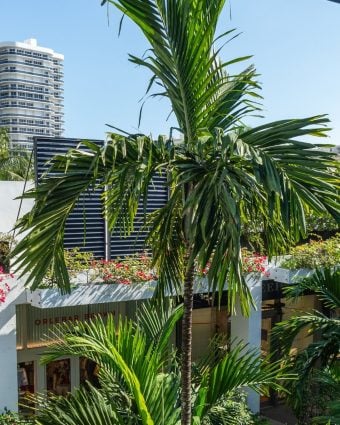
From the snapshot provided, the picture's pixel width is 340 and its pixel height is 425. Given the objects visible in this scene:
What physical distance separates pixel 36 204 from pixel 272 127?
1386 millimetres

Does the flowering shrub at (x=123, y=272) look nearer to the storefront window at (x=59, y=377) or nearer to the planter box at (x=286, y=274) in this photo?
the planter box at (x=286, y=274)

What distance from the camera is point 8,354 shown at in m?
6.45

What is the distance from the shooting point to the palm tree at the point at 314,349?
5.54 m

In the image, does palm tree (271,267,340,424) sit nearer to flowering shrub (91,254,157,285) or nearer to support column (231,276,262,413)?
support column (231,276,262,413)

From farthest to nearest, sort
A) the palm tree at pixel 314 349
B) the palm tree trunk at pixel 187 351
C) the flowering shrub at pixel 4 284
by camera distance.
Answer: the flowering shrub at pixel 4 284
the palm tree at pixel 314 349
the palm tree trunk at pixel 187 351

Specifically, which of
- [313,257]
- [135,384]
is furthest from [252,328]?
[135,384]

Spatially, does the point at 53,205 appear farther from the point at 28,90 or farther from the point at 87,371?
the point at 28,90

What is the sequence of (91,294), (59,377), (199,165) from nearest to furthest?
1. (199,165)
2. (91,294)
3. (59,377)

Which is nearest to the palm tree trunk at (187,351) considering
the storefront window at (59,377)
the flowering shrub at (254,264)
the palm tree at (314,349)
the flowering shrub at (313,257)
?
the palm tree at (314,349)

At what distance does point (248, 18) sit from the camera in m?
3.53

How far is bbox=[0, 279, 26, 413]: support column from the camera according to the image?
6.38m

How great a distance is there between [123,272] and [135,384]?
14.0 ft

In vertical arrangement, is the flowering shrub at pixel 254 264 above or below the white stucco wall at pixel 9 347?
above

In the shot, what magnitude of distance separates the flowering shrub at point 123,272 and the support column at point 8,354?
1159 millimetres
